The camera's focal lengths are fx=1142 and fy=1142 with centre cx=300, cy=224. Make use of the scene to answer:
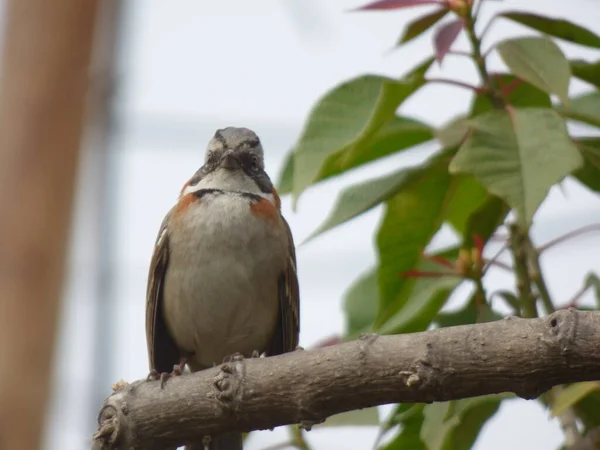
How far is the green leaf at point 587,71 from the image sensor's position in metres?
4.91

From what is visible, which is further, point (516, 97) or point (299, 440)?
point (516, 97)

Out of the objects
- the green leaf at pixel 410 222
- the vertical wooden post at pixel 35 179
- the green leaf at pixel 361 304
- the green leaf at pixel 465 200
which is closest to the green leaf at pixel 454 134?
the green leaf at pixel 410 222

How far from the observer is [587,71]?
16.1ft

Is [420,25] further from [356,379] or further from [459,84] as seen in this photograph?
[356,379]

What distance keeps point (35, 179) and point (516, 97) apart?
2.21m

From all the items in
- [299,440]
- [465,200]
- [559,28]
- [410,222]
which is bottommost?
[299,440]

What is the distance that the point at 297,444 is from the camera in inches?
194

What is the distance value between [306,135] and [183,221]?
1380 mm

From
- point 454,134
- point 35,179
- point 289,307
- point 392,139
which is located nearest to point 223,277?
point 289,307

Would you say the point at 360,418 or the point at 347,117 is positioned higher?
the point at 347,117

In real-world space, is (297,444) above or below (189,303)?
below

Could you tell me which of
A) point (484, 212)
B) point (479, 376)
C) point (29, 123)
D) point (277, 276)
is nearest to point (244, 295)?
point (277, 276)

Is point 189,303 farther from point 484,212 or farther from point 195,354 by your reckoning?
point 484,212

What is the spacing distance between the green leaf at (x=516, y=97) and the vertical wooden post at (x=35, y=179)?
1.71 metres
